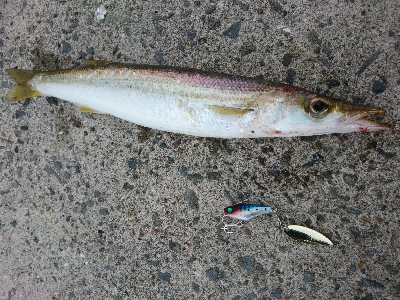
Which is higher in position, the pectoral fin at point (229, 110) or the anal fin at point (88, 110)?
the anal fin at point (88, 110)

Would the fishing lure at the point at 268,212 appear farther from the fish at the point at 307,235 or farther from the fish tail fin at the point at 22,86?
the fish tail fin at the point at 22,86

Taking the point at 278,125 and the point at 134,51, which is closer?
the point at 278,125

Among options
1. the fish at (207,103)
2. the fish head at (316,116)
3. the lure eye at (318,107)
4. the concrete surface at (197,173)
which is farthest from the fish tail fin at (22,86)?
the lure eye at (318,107)

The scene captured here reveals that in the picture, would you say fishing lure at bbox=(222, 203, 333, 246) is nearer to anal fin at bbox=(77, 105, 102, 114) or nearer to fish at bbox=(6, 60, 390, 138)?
fish at bbox=(6, 60, 390, 138)

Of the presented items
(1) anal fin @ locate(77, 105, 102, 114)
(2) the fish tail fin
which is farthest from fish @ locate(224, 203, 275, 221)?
(2) the fish tail fin

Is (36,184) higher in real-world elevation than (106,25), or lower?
lower

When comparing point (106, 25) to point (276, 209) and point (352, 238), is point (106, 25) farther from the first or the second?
point (352, 238)

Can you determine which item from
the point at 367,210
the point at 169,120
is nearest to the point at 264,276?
the point at 367,210
